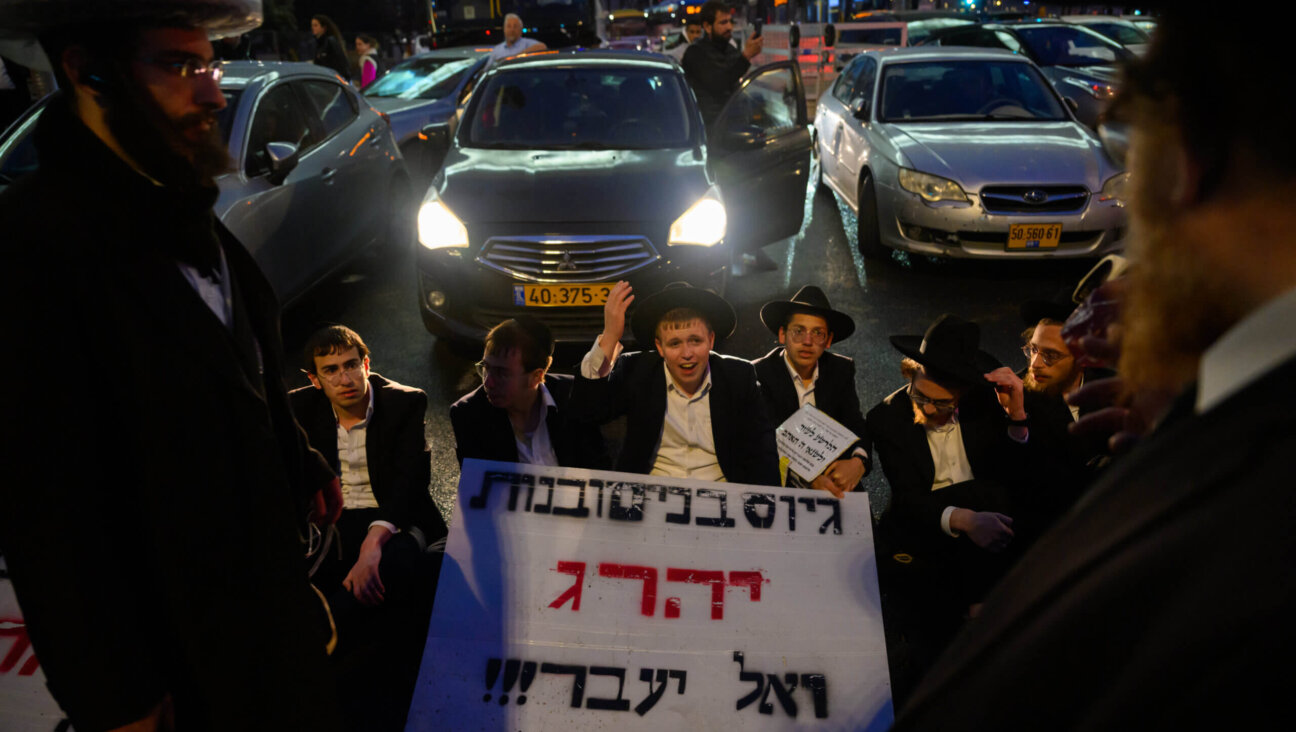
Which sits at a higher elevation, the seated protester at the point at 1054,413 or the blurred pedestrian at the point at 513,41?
the blurred pedestrian at the point at 513,41

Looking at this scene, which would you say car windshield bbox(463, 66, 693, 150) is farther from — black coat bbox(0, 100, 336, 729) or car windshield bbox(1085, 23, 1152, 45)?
car windshield bbox(1085, 23, 1152, 45)

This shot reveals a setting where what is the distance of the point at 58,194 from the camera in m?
1.18

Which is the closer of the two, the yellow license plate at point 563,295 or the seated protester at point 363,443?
the seated protester at point 363,443

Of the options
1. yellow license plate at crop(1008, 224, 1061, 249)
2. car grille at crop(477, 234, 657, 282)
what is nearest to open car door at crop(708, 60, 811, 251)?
car grille at crop(477, 234, 657, 282)

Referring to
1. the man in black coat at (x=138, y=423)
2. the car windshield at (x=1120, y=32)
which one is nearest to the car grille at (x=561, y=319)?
the man in black coat at (x=138, y=423)

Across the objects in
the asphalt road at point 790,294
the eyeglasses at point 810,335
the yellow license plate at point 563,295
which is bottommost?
the asphalt road at point 790,294

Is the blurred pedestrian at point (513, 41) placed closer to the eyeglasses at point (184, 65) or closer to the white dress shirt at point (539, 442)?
the white dress shirt at point (539, 442)

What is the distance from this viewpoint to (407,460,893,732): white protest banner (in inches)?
81.4

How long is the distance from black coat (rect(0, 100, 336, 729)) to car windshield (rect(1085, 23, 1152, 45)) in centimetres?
1377

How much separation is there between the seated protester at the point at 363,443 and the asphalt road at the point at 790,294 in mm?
993

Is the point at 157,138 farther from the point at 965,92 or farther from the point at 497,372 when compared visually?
the point at 965,92

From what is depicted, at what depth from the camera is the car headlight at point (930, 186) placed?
20.3 feet

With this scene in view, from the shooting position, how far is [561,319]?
489 cm

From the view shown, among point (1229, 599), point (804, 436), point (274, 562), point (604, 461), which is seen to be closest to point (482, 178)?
point (604, 461)
